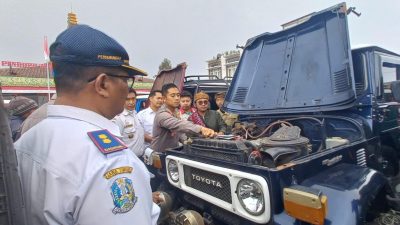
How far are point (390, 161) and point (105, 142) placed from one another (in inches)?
133

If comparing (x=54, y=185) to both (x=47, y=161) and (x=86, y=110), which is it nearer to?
(x=47, y=161)

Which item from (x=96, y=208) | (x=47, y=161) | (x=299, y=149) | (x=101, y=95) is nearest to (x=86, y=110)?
(x=101, y=95)

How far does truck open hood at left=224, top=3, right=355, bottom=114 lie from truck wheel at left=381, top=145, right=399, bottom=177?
36.7 inches

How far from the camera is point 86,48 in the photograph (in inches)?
38.0

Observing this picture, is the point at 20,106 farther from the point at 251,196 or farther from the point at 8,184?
the point at 8,184

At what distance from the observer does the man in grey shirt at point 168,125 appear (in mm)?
2982

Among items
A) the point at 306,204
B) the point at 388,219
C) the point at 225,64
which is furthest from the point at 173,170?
the point at 225,64

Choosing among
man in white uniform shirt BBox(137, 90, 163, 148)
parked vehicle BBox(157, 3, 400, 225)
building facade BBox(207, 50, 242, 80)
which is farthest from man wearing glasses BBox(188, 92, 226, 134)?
building facade BBox(207, 50, 242, 80)

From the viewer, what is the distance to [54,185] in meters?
0.83

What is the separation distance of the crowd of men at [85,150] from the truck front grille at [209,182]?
98cm

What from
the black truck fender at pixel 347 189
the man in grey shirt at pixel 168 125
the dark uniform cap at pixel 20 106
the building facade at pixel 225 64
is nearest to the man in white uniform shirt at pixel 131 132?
the man in grey shirt at pixel 168 125

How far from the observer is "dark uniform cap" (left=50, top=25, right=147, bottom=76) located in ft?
3.17

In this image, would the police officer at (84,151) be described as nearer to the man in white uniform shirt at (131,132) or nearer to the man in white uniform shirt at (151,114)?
the man in white uniform shirt at (131,132)

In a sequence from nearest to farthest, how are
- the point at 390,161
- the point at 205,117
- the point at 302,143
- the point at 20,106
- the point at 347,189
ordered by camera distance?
the point at 347,189, the point at 302,143, the point at 390,161, the point at 20,106, the point at 205,117
